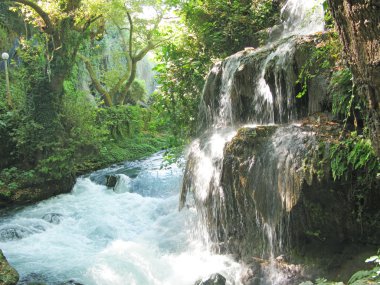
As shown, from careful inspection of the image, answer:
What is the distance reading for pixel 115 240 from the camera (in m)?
7.77

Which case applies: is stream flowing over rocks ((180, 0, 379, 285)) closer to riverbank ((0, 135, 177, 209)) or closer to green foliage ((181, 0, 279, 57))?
green foliage ((181, 0, 279, 57))

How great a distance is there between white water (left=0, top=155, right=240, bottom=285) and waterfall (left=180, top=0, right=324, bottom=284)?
0.66 meters

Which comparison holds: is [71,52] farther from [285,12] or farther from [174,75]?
[285,12]

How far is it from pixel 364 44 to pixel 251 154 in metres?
3.40

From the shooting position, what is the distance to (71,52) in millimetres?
11977

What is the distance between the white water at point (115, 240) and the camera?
591 cm

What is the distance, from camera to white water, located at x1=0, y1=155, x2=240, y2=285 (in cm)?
591

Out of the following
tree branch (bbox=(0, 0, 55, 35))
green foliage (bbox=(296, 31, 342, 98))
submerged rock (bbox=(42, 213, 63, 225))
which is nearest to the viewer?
green foliage (bbox=(296, 31, 342, 98))

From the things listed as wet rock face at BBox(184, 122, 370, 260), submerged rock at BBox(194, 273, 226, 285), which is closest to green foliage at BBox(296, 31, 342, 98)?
wet rock face at BBox(184, 122, 370, 260)

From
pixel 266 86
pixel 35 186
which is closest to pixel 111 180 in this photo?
pixel 35 186

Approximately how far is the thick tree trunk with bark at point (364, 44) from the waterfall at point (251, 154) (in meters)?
2.68

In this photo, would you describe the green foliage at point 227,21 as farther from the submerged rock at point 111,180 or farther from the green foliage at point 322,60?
the submerged rock at point 111,180

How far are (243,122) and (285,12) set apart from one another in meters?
3.43

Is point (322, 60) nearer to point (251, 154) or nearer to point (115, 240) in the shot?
point (251, 154)
